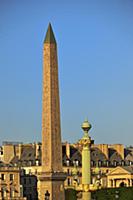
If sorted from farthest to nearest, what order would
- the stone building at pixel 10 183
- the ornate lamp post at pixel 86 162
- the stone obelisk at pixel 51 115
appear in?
the stone building at pixel 10 183
the stone obelisk at pixel 51 115
the ornate lamp post at pixel 86 162

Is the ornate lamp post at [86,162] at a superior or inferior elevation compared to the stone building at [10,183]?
inferior

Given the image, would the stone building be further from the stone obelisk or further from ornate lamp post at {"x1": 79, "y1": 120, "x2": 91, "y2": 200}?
ornate lamp post at {"x1": 79, "y1": 120, "x2": 91, "y2": 200}

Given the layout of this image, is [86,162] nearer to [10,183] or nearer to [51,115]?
[51,115]

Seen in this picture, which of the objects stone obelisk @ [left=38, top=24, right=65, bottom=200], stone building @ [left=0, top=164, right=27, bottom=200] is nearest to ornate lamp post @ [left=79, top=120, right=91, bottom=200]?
stone obelisk @ [left=38, top=24, right=65, bottom=200]

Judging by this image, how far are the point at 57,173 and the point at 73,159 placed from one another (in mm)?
41824

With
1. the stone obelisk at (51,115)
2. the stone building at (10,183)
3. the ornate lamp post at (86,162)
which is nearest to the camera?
the ornate lamp post at (86,162)

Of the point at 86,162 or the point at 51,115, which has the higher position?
the point at 51,115

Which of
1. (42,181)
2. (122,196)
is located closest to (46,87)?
(42,181)

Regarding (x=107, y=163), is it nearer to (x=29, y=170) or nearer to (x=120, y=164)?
(x=120, y=164)

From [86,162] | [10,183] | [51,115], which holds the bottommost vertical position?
[86,162]

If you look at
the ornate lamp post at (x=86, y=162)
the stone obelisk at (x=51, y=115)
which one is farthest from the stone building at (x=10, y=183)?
the ornate lamp post at (x=86, y=162)

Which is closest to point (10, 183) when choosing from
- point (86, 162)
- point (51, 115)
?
point (51, 115)

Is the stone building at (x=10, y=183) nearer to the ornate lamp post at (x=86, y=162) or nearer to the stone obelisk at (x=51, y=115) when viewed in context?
the stone obelisk at (x=51, y=115)

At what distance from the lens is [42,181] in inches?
3216
